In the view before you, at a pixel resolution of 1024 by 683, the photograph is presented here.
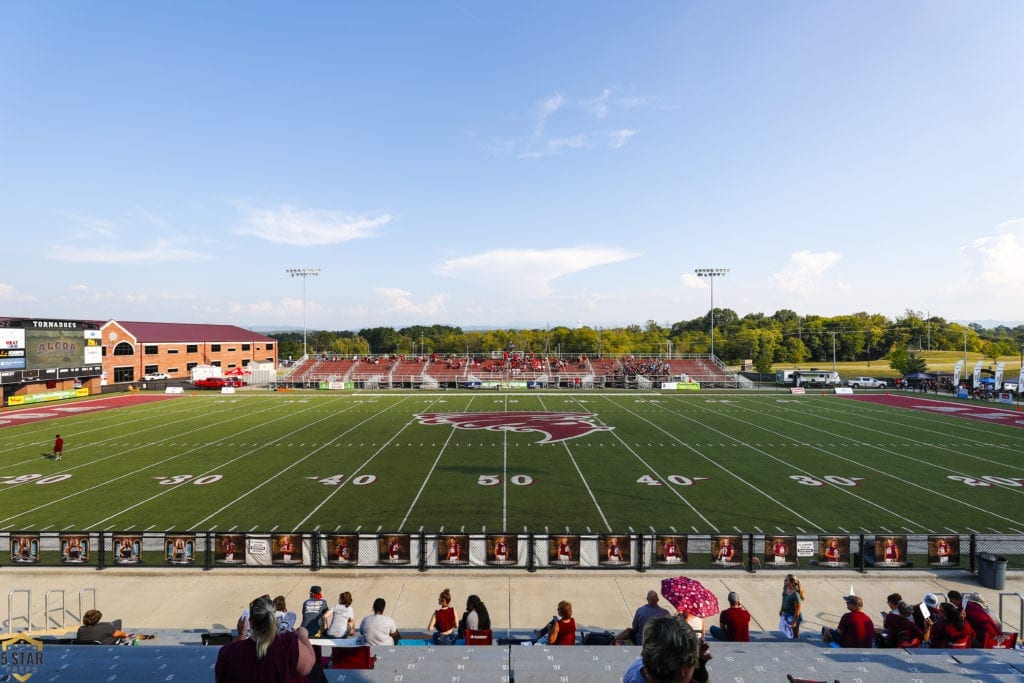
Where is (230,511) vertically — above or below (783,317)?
below

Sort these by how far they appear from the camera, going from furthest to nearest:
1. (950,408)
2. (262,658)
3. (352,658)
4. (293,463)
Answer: (950,408) → (293,463) → (352,658) → (262,658)

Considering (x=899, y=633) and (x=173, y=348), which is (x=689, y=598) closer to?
(x=899, y=633)

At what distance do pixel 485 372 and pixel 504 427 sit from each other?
33554 mm

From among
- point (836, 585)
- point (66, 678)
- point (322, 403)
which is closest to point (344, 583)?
point (66, 678)

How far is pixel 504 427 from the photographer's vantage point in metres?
33.1

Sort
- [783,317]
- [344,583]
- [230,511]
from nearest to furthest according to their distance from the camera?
[344,583]
[230,511]
[783,317]

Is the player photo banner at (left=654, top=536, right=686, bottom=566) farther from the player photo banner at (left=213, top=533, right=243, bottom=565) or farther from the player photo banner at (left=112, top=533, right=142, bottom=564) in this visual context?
the player photo banner at (left=112, top=533, right=142, bottom=564)

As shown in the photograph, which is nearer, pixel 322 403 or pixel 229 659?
pixel 229 659

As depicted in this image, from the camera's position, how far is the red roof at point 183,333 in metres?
70.4

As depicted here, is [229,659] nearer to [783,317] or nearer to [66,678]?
[66,678]

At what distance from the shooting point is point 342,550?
12555mm

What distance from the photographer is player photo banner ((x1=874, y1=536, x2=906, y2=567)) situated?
12.3m

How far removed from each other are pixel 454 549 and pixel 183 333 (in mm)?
79000

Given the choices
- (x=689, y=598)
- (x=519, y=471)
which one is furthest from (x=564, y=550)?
(x=519, y=471)
